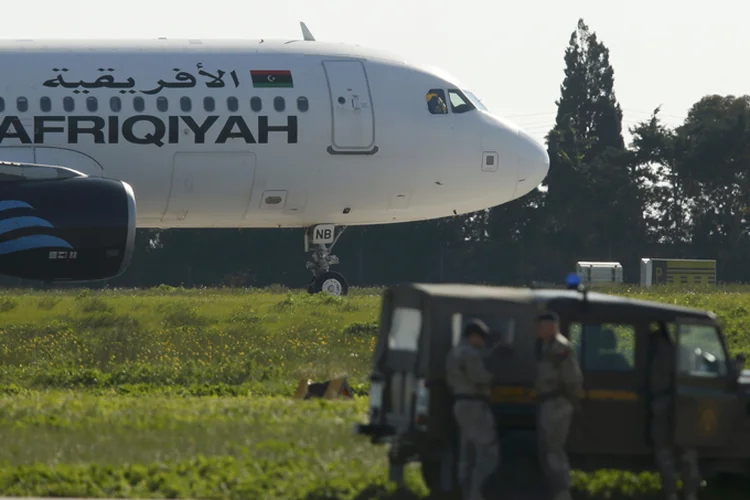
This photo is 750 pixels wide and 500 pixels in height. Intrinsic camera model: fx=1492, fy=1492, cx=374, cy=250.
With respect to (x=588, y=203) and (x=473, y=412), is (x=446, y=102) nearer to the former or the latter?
(x=473, y=412)

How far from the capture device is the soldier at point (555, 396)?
11594mm

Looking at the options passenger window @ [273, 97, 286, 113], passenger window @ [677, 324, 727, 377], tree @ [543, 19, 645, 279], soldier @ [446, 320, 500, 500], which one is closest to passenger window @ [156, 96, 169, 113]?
passenger window @ [273, 97, 286, 113]

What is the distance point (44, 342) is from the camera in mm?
26219

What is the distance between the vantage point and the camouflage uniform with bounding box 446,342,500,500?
1148 cm

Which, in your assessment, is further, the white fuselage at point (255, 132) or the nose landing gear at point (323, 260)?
the nose landing gear at point (323, 260)

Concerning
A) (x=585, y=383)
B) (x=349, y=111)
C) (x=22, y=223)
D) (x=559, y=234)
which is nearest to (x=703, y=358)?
(x=585, y=383)

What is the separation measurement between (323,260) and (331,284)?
65 cm

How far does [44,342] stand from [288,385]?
268 inches

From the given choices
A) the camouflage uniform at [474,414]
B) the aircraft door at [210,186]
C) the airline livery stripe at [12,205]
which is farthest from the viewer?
the aircraft door at [210,186]

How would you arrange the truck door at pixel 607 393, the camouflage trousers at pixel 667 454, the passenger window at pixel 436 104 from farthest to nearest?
the passenger window at pixel 436 104, the truck door at pixel 607 393, the camouflage trousers at pixel 667 454

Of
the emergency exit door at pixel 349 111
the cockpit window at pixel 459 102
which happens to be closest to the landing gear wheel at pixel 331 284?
the emergency exit door at pixel 349 111

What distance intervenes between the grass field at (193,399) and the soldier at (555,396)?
1536mm

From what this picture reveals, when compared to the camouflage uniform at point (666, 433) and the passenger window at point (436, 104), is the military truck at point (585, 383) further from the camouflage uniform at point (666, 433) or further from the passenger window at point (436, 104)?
the passenger window at point (436, 104)

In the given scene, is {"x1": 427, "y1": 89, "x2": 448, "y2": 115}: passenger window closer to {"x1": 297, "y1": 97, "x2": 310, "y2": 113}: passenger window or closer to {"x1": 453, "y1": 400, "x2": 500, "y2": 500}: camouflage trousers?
{"x1": 297, "y1": 97, "x2": 310, "y2": 113}: passenger window
